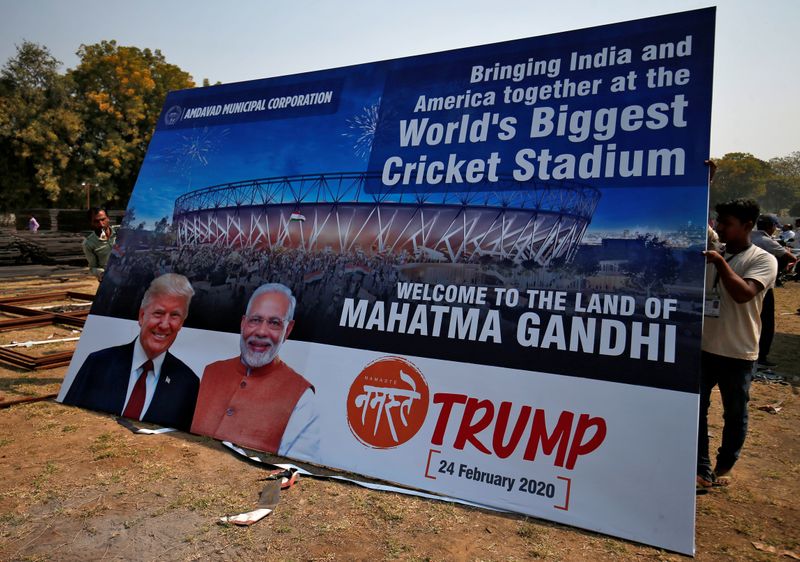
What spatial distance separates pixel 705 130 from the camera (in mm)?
3301

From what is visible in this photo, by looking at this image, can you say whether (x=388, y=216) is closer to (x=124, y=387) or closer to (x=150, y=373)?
(x=150, y=373)

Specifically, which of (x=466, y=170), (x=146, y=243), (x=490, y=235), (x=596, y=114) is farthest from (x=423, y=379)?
(x=146, y=243)

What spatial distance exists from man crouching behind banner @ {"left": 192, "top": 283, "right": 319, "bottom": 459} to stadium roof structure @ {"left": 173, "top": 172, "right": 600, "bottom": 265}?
612 mm

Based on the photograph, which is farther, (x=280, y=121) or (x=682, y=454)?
(x=280, y=121)

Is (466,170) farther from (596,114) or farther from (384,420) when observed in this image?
(384,420)

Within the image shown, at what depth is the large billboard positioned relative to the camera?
3164 mm

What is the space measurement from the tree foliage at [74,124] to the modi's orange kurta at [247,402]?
31.5m

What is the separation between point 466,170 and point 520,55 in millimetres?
968

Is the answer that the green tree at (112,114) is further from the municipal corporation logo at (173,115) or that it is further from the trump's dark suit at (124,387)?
the trump's dark suit at (124,387)

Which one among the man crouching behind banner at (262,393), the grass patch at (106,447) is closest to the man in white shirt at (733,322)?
the man crouching behind banner at (262,393)

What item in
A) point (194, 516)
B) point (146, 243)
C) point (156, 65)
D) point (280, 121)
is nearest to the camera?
point (194, 516)

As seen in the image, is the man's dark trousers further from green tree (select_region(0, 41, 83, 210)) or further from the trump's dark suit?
green tree (select_region(0, 41, 83, 210))

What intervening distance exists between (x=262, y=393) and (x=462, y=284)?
1.77 meters

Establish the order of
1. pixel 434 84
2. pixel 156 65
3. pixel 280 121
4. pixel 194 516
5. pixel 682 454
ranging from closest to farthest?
pixel 682 454 → pixel 194 516 → pixel 434 84 → pixel 280 121 → pixel 156 65
